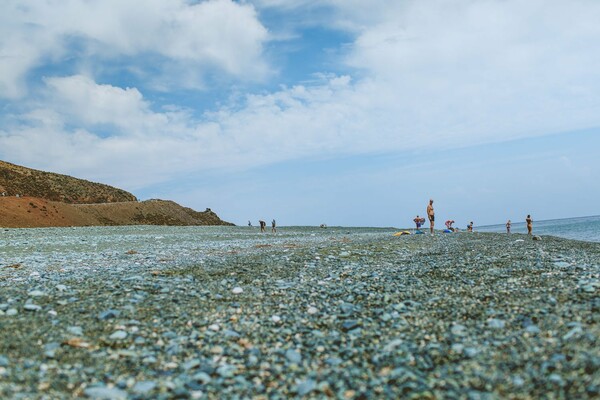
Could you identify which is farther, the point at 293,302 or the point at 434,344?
the point at 293,302

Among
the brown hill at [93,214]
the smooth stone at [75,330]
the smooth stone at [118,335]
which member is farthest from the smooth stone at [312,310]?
the brown hill at [93,214]

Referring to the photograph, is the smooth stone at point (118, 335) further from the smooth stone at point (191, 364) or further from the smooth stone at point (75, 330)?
the smooth stone at point (191, 364)

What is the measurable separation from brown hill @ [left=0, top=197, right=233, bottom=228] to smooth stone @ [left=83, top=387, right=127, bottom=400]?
58.3m

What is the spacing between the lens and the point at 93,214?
73.7 metres

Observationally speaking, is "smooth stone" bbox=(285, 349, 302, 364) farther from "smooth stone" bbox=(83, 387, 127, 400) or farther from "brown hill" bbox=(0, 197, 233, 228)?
"brown hill" bbox=(0, 197, 233, 228)

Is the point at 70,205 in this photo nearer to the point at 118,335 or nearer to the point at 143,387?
the point at 118,335

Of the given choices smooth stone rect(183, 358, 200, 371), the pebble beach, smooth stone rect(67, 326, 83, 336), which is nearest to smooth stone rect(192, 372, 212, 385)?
the pebble beach

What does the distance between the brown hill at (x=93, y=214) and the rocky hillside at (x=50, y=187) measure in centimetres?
1198

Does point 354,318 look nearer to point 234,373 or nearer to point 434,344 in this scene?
point 434,344

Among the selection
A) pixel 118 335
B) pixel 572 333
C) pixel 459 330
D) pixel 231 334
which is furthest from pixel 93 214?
pixel 572 333

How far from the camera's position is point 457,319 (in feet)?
23.7

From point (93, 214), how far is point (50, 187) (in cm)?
2073

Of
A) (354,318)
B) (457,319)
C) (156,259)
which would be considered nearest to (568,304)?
(457,319)

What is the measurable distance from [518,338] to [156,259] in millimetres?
13504
